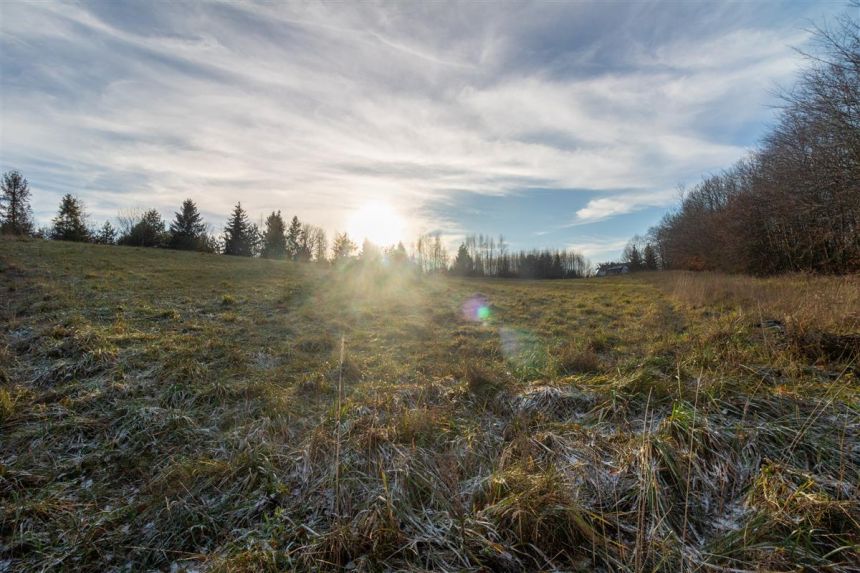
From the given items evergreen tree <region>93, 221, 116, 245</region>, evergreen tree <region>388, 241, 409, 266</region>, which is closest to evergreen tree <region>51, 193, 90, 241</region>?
evergreen tree <region>93, 221, 116, 245</region>

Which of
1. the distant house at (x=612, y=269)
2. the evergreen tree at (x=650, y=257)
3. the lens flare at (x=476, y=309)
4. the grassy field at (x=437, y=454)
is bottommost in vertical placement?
the grassy field at (x=437, y=454)

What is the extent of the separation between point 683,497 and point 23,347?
9.93 metres

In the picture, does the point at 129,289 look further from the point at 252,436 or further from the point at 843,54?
the point at 843,54

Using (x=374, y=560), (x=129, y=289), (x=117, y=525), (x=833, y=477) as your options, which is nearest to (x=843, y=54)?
(x=833, y=477)

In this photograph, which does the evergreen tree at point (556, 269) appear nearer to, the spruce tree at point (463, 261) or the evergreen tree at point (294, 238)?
the spruce tree at point (463, 261)

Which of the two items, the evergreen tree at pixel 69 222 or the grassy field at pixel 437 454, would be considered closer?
the grassy field at pixel 437 454

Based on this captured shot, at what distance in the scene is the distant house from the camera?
73.9 meters

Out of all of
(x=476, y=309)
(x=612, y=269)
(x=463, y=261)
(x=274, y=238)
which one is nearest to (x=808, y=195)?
(x=476, y=309)

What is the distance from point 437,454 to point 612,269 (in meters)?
83.0

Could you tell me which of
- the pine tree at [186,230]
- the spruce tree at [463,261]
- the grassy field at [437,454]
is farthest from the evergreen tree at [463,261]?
the grassy field at [437,454]

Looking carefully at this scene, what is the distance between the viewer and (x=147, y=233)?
3994cm

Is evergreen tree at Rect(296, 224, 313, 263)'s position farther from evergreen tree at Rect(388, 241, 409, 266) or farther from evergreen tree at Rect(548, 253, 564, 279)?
evergreen tree at Rect(548, 253, 564, 279)

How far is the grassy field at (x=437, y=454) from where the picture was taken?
2.43m

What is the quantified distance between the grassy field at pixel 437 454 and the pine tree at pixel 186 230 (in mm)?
41159
